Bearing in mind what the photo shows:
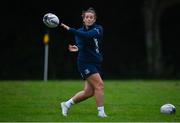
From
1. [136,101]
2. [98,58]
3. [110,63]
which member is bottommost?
[110,63]

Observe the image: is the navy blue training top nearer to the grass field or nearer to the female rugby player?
the female rugby player

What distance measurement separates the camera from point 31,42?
39.4m

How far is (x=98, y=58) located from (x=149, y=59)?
25.0m

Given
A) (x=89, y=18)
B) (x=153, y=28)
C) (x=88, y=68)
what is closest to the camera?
(x=89, y=18)

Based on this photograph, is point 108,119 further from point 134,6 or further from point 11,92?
point 134,6

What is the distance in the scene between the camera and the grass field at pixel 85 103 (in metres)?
14.9

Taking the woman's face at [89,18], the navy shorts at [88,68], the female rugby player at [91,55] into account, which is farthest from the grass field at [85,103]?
the woman's face at [89,18]

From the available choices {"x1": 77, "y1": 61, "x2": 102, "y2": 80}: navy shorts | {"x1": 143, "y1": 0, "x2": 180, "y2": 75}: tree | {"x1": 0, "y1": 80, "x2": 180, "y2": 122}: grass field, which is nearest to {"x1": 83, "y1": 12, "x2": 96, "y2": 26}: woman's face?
{"x1": 77, "y1": 61, "x2": 102, "y2": 80}: navy shorts

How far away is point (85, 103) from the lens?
18500 mm

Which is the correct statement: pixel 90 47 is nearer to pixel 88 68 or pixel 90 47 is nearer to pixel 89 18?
pixel 88 68

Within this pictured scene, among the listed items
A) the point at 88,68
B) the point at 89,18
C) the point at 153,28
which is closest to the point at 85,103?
the point at 88,68

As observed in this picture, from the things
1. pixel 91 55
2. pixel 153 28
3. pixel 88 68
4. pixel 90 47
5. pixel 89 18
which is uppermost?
pixel 89 18

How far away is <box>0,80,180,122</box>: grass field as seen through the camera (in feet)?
49.0

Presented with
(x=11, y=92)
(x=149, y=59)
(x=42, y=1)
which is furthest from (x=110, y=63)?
(x=11, y=92)
